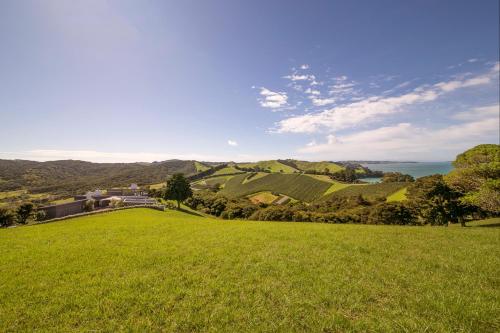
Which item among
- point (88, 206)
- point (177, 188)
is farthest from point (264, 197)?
point (88, 206)

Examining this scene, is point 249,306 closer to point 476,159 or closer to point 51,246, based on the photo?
point 51,246

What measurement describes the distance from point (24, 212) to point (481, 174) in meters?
96.4

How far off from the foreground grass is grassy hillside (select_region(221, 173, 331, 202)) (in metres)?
100

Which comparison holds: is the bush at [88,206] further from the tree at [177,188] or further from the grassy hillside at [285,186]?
the grassy hillside at [285,186]

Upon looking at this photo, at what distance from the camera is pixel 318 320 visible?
6.62 meters

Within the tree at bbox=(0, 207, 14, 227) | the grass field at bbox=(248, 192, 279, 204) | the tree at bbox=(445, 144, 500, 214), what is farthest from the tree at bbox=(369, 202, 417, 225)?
the tree at bbox=(0, 207, 14, 227)

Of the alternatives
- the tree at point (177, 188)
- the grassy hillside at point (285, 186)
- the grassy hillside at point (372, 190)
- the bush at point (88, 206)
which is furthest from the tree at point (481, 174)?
the grassy hillside at point (285, 186)

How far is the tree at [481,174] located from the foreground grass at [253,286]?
1037 cm

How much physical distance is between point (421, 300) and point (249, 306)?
584cm

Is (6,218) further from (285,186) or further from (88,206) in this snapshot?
(285,186)

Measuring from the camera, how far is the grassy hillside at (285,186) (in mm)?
117812

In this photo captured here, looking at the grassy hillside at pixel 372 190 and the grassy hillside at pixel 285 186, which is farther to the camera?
the grassy hillside at pixel 285 186

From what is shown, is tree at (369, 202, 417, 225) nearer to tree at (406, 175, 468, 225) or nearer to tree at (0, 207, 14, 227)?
tree at (406, 175, 468, 225)

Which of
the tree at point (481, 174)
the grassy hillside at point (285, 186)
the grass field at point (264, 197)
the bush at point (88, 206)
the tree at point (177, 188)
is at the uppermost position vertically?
the tree at point (481, 174)
